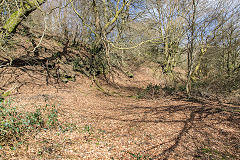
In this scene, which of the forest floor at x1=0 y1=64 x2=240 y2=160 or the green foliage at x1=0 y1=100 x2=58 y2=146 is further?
the forest floor at x1=0 y1=64 x2=240 y2=160

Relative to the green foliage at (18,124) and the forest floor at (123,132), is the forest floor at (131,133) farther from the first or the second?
the green foliage at (18,124)

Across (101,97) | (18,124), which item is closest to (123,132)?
(18,124)

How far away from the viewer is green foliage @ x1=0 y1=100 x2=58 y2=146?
10.7 feet

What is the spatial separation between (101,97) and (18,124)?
17.9 ft

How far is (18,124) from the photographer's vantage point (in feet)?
12.0

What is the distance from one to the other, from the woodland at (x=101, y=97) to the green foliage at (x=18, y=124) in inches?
1.1

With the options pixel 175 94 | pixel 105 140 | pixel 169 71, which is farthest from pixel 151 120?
pixel 169 71

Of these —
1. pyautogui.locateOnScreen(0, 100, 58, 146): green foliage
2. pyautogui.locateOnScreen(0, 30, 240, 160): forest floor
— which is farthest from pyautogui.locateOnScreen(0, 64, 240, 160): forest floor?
pyautogui.locateOnScreen(0, 100, 58, 146): green foliage

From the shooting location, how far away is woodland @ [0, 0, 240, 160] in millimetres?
3578

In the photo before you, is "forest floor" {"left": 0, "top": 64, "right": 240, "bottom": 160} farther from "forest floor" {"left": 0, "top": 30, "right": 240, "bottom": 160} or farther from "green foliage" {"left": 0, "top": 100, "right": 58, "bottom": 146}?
"green foliage" {"left": 0, "top": 100, "right": 58, "bottom": 146}

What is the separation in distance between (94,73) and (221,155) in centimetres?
958

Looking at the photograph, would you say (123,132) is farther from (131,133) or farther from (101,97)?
(101,97)

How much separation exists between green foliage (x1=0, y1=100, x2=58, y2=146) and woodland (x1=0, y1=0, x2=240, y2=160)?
3 centimetres

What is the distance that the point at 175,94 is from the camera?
936 centimetres
